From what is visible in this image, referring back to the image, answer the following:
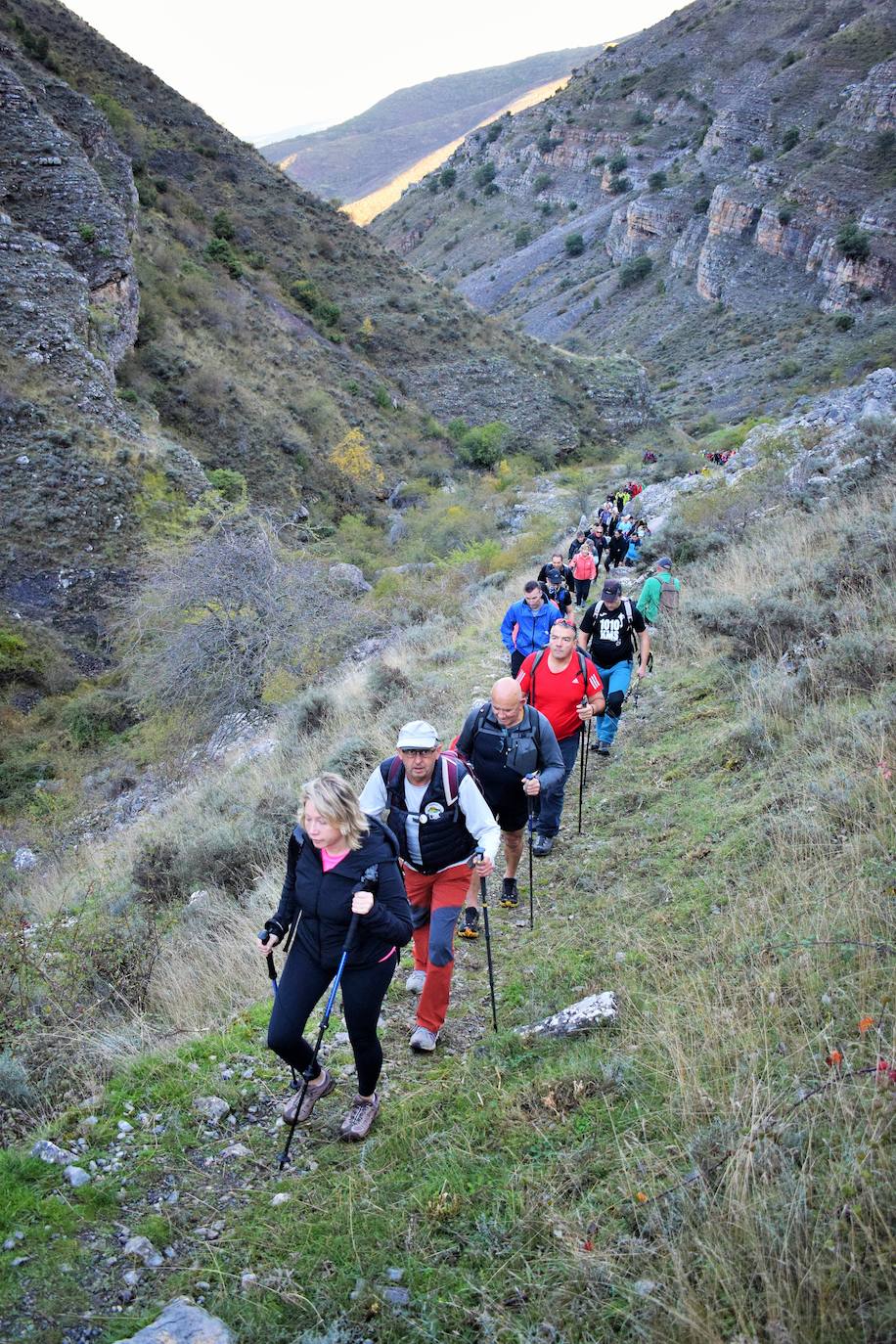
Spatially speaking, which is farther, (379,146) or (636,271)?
(379,146)

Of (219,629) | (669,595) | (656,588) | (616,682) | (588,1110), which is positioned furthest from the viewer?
(219,629)

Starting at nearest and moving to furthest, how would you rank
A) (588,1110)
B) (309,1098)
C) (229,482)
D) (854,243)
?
(588,1110) → (309,1098) → (229,482) → (854,243)

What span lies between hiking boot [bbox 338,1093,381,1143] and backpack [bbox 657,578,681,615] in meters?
6.76

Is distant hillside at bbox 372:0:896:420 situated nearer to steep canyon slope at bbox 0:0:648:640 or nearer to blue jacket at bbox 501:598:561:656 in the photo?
steep canyon slope at bbox 0:0:648:640

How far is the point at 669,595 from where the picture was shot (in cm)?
931

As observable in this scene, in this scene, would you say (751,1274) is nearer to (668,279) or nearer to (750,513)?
(750,513)

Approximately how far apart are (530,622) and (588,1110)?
4705 millimetres

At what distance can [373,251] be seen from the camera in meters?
40.8

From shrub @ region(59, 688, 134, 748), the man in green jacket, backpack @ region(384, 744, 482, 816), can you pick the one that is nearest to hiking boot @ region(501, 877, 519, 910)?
backpack @ region(384, 744, 482, 816)

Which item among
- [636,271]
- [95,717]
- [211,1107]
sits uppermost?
[636,271]

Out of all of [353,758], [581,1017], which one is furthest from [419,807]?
[353,758]

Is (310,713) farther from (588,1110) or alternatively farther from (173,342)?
(173,342)

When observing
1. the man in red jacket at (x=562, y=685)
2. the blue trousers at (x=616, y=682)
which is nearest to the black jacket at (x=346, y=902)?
the man in red jacket at (x=562, y=685)

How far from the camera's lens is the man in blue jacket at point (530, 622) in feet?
23.4
